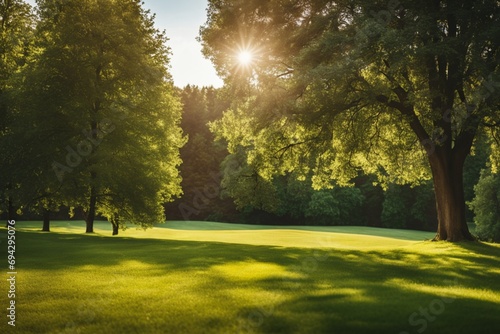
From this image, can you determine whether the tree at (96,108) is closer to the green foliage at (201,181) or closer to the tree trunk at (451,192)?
the tree trunk at (451,192)

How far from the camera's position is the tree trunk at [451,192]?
69.2ft

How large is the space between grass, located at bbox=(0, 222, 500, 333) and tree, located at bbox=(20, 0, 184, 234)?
9404 mm

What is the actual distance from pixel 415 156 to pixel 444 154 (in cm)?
490

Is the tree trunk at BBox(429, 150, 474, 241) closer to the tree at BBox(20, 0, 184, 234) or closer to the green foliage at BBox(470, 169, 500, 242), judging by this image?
the tree at BBox(20, 0, 184, 234)

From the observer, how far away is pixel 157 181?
82.8ft

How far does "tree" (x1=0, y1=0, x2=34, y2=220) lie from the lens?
2423cm

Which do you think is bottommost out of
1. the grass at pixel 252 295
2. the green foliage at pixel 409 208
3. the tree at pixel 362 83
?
the grass at pixel 252 295

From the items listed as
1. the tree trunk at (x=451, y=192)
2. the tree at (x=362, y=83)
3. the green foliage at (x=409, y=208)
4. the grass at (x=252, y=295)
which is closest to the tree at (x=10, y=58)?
the grass at (x=252, y=295)

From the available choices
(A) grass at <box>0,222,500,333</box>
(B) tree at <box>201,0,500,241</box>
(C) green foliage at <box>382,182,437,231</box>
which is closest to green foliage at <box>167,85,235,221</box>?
(C) green foliage at <box>382,182,437,231</box>

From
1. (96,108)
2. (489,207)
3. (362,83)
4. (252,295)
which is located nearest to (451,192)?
(362,83)

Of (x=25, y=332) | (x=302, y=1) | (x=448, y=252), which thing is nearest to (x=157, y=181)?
(x=302, y=1)

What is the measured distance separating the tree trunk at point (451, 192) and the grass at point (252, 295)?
655cm

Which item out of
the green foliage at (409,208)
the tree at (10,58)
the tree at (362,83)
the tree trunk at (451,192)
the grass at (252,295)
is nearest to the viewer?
the grass at (252,295)

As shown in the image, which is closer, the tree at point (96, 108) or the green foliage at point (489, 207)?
the tree at point (96, 108)
